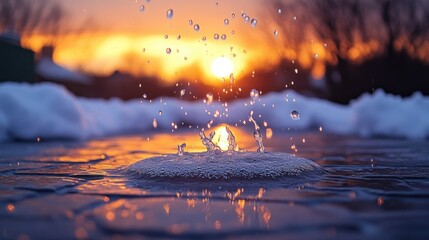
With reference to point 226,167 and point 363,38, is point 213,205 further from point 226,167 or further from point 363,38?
point 363,38

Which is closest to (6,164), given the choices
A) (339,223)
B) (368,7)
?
(339,223)

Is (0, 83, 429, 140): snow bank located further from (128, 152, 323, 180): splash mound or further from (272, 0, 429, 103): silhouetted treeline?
(272, 0, 429, 103): silhouetted treeline

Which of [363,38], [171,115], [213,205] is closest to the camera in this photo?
[213,205]

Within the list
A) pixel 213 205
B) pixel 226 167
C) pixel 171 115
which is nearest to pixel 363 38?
pixel 171 115

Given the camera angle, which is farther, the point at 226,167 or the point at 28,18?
the point at 28,18

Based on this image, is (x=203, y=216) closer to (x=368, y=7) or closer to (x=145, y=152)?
(x=145, y=152)

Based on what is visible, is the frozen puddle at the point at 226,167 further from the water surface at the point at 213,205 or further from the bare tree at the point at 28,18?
the bare tree at the point at 28,18

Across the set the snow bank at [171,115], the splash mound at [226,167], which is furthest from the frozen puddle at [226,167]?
the snow bank at [171,115]

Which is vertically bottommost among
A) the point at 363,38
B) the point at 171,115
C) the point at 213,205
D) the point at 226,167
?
the point at 213,205
